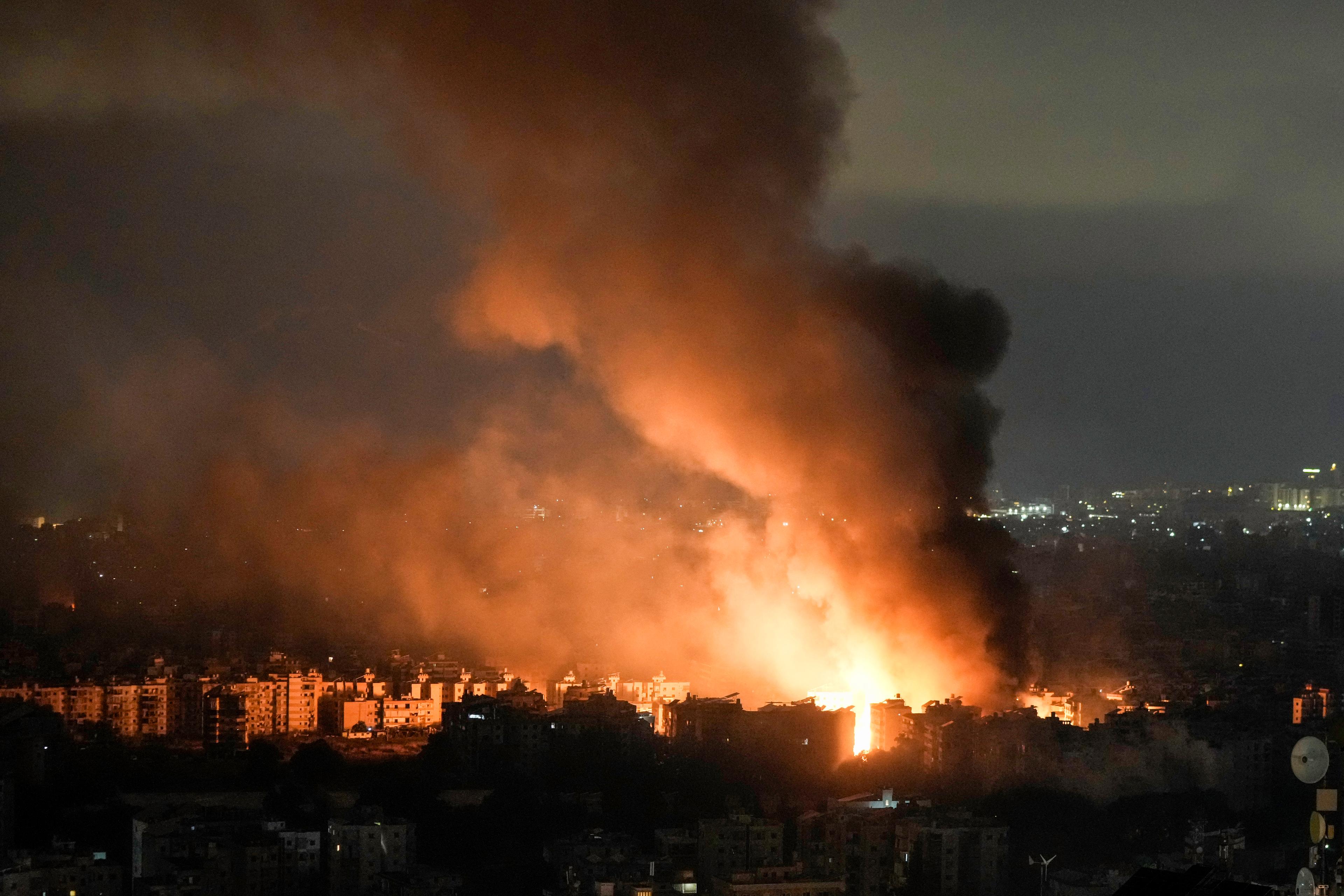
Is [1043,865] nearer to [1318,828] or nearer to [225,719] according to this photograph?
[1318,828]

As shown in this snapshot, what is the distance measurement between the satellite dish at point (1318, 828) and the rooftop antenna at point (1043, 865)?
19.0 ft

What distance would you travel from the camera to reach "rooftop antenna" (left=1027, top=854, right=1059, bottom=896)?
37.3ft

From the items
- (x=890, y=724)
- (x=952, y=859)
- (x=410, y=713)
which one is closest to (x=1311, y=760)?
(x=952, y=859)

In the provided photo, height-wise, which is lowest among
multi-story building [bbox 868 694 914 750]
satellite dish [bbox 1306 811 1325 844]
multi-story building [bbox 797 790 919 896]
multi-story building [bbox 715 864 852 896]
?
multi-story building [bbox 715 864 852 896]

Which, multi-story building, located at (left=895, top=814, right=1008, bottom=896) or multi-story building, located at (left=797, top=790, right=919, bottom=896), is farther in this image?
multi-story building, located at (left=895, top=814, right=1008, bottom=896)

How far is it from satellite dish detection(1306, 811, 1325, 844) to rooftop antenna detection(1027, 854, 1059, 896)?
19.0 ft

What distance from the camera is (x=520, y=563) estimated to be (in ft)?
67.8

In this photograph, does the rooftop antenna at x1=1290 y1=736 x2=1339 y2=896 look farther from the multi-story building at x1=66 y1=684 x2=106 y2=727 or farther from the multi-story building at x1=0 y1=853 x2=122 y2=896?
the multi-story building at x1=66 y1=684 x2=106 y2=727

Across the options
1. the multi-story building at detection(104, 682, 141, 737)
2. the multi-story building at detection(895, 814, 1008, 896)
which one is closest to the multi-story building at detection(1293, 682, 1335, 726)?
the multi-story building at detection(895, 814, 1008, 896)

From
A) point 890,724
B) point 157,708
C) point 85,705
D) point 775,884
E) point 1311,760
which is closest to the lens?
point 1311,760

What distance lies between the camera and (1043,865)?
11.6 meters

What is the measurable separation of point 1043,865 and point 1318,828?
6228 millimetres

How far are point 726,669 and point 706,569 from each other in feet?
5.79

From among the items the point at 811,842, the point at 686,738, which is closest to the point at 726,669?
the point at 686,738
